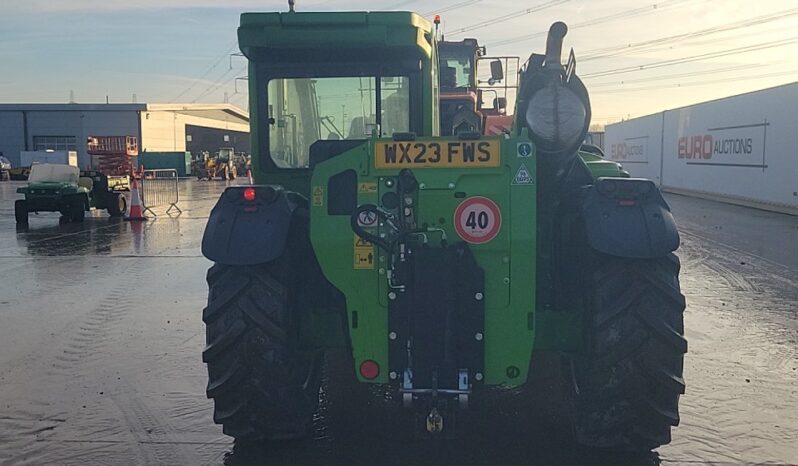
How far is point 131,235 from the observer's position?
690 inches

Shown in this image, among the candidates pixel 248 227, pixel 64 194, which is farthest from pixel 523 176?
pixel 64 194

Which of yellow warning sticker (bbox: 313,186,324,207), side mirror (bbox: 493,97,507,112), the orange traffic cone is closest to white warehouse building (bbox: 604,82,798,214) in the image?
side mirror (bbox: 493,97,507,112)

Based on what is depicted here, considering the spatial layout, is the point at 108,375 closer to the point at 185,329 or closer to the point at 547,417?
the point at 185,329

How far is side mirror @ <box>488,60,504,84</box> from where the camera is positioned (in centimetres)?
1405

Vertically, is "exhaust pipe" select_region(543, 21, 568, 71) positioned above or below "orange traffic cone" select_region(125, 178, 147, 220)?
above

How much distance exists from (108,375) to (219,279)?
2498 millimetres

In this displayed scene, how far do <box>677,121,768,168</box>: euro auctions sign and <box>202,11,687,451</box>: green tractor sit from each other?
20286mm

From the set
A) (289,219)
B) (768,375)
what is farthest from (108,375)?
(768,375)

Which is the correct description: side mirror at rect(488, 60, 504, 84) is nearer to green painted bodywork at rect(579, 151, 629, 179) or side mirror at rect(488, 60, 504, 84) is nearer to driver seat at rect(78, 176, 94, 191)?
green painted bodywork at rect(579, 151, 629, 179)

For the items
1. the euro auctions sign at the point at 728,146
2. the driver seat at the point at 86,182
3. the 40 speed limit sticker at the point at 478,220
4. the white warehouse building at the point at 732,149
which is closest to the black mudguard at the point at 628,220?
the 40 speed limit sticker at the point at 478,220

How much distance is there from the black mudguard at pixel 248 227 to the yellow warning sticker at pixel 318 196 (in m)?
0.23

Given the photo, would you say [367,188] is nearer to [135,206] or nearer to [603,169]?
[603,169]

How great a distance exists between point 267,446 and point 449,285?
5.11 feet

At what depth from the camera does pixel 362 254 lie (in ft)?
14.5
